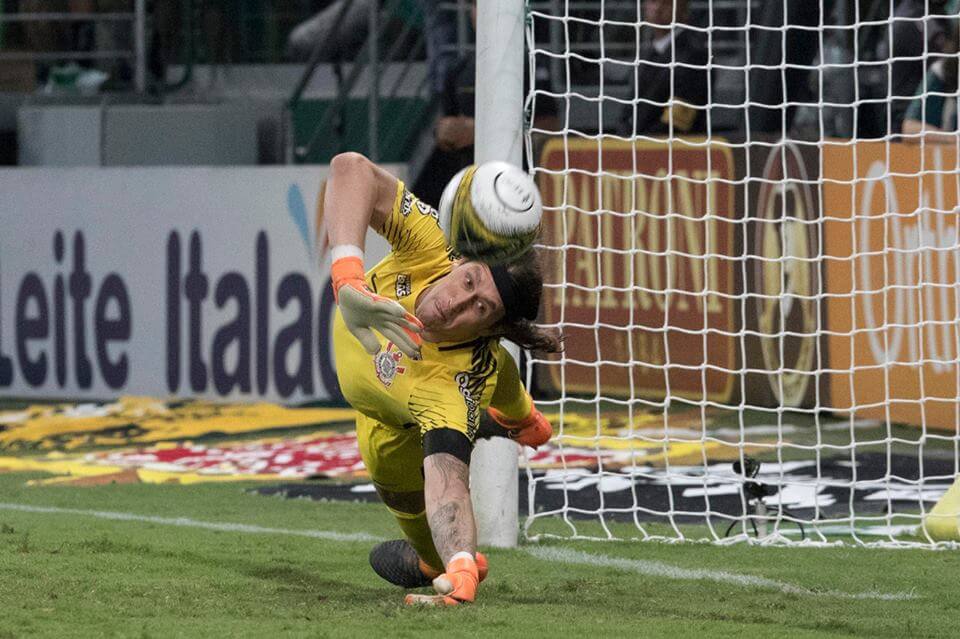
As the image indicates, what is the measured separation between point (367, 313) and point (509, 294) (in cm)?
46

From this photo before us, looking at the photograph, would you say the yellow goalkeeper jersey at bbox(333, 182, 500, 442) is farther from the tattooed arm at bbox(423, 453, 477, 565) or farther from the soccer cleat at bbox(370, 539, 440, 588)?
the soccer cleat at bbox(370, 539, 440, 588)

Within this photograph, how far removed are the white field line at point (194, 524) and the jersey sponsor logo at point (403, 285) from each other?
1.73 metres

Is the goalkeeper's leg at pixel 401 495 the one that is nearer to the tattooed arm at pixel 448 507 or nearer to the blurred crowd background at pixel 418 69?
the tattooed arm at pixel 448 507

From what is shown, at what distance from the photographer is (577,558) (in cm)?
629

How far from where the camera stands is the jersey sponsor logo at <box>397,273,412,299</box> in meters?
5.11

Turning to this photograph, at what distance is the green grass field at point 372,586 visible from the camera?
454 cm

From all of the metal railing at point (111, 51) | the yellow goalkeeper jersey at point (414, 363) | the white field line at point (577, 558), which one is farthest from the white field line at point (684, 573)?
the metal railing at point (111, 51)

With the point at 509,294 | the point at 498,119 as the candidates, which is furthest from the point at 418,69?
the point at 509,294

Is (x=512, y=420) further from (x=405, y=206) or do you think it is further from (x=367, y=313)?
(x=367, y=313)

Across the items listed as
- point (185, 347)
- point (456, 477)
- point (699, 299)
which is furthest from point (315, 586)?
point (185, 347)

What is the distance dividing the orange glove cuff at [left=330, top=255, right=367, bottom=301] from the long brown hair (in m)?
0.43

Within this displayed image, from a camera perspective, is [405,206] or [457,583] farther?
[405,206]

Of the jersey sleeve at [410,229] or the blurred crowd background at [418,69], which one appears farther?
the blurred crowd background at [418,69]

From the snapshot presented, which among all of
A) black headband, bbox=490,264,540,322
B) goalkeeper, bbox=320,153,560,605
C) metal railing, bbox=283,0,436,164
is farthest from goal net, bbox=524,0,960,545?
black headband, bbox=490,264,540,322
